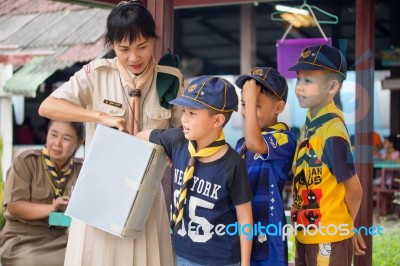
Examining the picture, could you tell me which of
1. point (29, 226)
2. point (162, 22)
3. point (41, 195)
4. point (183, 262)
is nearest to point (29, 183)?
point (41, 195)

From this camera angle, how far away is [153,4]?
3.45 metres

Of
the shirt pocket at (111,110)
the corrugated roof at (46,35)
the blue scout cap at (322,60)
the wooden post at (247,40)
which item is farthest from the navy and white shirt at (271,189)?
the wooden post at (247,40)

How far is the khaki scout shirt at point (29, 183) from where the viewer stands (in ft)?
13.9

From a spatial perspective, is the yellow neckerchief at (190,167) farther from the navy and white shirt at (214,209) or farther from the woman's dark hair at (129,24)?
the woman's dark hair at (129,24)

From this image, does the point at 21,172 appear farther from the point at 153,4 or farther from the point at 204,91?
the point at 204,91

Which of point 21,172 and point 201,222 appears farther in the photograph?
point 21,172

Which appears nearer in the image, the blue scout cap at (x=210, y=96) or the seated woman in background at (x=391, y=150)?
the blue scout cap at (x=210, y=96)

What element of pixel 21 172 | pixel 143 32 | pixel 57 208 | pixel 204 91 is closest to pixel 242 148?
pixel 204 91

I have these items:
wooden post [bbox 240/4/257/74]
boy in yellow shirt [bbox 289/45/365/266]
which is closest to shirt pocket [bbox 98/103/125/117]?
boy in yellow shirt [bbox 289/45/365/266]

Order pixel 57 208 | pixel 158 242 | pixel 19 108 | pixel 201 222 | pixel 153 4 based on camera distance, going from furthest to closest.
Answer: pixel 19 108
pixel 57 208
pixel 153 4
pixel 158 242
pixel 201 222

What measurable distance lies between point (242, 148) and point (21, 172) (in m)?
1.83

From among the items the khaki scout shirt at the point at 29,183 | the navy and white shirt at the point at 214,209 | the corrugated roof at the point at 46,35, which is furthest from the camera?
the corrugated roof at the point at 46,35

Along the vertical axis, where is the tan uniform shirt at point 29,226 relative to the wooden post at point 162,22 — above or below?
below

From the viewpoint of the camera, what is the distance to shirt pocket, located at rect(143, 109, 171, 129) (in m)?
2.92
